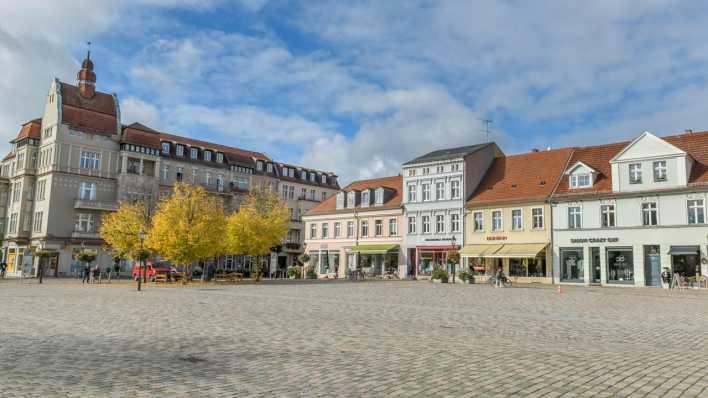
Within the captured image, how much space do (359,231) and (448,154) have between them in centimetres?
1249

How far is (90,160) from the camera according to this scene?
60688mm

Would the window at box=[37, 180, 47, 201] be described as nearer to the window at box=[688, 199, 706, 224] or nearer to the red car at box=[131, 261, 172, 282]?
the red car at box=[131, 261, 172, 282]

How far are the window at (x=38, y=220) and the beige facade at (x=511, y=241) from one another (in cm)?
4287

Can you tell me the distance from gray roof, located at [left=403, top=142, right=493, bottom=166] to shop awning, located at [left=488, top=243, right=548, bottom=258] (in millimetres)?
9425

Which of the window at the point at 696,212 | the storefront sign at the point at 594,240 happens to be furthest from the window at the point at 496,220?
the window at the point at 696,212

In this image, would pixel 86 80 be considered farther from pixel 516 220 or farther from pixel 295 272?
pixel 516 220

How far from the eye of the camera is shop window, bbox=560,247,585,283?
42.3 meters

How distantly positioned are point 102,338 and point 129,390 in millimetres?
5181

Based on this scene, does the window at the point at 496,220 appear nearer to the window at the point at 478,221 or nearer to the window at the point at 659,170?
the window at the point at 478,221

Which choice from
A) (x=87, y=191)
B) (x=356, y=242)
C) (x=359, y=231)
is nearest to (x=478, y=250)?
(x=359, y=231)

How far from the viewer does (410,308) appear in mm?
19891

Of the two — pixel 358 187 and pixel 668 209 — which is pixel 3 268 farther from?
pixel 668 209

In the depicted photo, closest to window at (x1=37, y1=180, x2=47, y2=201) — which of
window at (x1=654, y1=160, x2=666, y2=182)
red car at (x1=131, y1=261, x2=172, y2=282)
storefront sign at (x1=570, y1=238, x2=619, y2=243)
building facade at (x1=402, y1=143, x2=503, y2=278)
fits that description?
red car at (x1=131, y1=261, x2=172, y2=282)

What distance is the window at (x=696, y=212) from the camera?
121 feet
